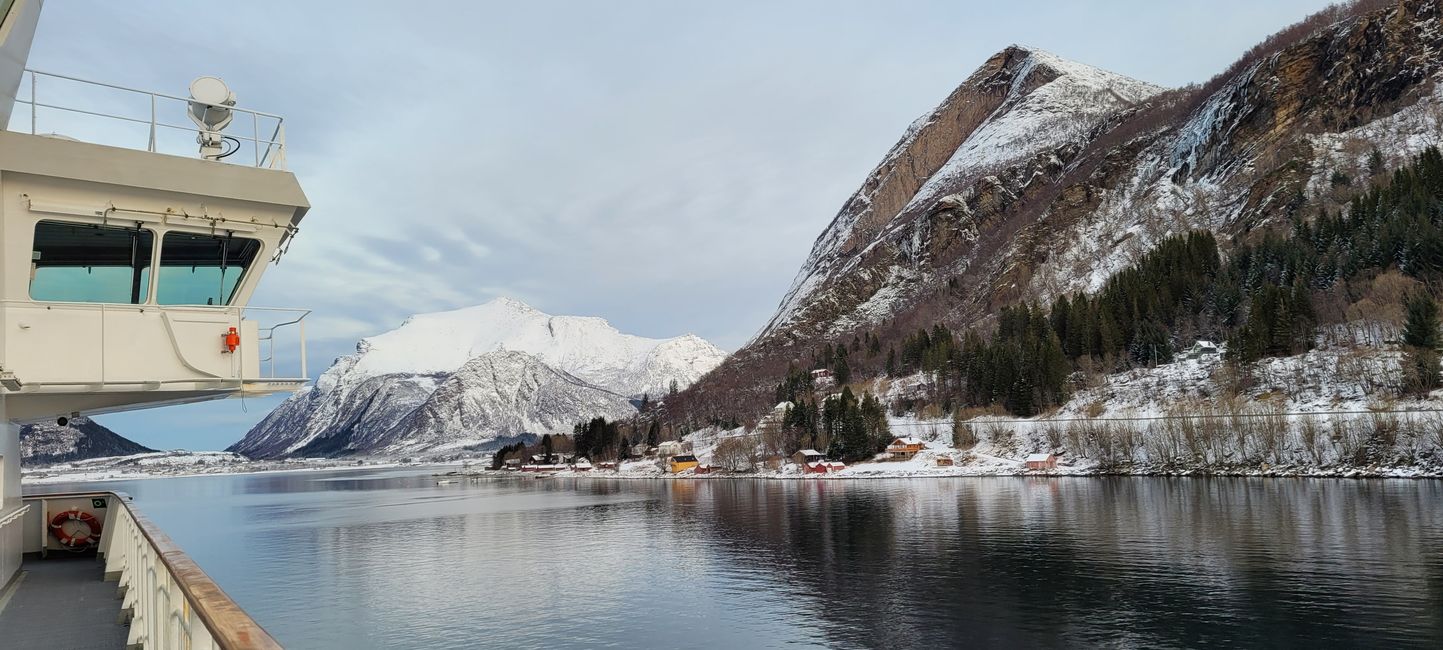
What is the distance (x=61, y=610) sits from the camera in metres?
15.7

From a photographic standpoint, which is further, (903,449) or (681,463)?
(681,463)

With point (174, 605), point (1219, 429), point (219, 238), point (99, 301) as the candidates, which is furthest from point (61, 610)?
point (1219, 429)

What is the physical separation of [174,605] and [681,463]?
181 m

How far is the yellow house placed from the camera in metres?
186

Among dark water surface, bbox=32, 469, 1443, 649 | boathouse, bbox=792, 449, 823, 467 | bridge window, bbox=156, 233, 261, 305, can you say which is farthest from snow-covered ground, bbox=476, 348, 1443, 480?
bridge window, bbox=156, 233, 261, 305

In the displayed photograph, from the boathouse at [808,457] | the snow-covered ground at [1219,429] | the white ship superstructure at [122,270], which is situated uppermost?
the white ship superstructure at [122,270]

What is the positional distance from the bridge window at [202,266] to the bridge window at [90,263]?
0.33m

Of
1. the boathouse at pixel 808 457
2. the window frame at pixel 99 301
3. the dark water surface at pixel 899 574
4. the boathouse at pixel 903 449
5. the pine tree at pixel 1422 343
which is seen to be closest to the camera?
the window frame at pixel 99 301

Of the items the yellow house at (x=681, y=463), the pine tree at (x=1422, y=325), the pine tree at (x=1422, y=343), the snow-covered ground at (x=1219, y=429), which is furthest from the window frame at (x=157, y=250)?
the yellow house at (x=681, y=463)

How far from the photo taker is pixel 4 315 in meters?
15.8

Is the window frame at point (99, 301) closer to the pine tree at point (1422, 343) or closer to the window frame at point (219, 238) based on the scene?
the window frame at point (219, 238)

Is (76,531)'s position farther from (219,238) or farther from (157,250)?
(219,238)

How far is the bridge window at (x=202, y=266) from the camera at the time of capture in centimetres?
1752

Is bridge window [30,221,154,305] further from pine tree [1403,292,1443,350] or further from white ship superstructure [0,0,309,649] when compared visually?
pine tree [1403,292,1443,350]
